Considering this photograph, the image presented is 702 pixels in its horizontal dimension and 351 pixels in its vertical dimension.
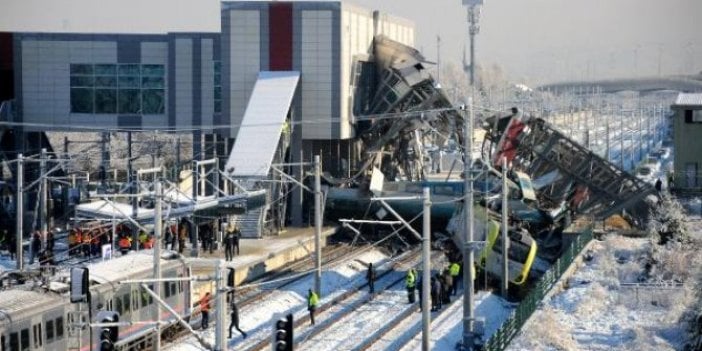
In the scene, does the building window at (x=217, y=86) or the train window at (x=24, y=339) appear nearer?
the train window at (x=24, y=339)

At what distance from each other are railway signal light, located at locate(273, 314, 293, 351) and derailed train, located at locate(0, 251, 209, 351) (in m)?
3.62

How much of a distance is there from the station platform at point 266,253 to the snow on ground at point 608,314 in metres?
11.1

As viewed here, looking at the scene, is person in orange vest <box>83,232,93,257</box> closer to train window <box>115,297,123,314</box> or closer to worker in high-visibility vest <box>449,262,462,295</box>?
worker in high-visibility vest <box>449,262,462,295</box>

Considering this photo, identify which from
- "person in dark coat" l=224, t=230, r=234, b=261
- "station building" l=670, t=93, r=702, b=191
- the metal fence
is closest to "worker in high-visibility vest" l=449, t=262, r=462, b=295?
the metal fence

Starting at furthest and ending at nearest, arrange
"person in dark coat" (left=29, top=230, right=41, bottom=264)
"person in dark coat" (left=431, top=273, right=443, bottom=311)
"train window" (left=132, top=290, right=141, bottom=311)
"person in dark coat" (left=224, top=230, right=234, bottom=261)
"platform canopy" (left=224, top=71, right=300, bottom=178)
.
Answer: "platform canopy" (left=224, top=71, right=300, bottom=178) < "person in dark coat" (left=29, top=230, right=41, bottom=264) < "person in dark coat" (left=224, top=230, right=234, bottom=261) < "person in dark coat" (left=431, top=273, right=443, bottom=311) < "train window" (left=132, top=290, right=141, bottom=311)

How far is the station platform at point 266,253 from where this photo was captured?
41.9 metres

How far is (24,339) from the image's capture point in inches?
938

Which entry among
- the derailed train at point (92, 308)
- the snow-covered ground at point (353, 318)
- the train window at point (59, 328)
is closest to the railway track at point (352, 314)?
the snow-covered ground at point (353, 318)

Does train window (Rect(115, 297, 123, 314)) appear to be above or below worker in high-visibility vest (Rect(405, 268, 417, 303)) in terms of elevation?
above

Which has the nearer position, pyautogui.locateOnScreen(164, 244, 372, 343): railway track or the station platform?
pyautogui.locateOnScreen(164, 244, 372, 343): railway track

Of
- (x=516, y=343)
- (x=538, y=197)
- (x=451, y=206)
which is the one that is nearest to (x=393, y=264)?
(x=451, y=206)

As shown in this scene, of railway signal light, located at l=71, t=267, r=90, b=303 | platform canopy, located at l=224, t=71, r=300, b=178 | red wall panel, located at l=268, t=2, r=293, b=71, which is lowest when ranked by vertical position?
railway signal light, located at l=71, t=267, r=90, b=303

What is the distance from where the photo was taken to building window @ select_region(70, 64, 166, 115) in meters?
59.1

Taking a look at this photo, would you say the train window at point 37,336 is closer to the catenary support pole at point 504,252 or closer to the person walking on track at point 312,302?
the person walking on track at point 312,302
